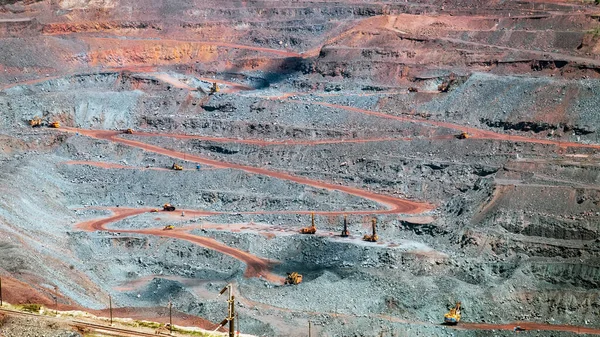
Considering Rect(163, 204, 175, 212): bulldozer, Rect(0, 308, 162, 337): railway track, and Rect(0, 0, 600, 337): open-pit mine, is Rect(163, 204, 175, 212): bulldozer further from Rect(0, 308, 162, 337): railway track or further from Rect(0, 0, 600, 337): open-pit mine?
Rect(0, 308, 162, 337): railway track

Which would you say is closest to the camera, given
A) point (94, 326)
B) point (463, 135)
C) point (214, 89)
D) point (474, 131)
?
point (94, 326)

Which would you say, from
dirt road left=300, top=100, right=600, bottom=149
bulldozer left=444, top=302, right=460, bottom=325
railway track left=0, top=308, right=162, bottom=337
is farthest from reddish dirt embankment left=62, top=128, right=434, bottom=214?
railway track left=0, top=308, right=162, bottom=337

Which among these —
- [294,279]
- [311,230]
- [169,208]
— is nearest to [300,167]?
[169,208]

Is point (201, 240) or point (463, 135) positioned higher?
point (463, 135)

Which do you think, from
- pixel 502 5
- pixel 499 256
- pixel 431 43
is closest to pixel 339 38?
pixel 431 43

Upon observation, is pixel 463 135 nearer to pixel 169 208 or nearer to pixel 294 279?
pixel 169 208

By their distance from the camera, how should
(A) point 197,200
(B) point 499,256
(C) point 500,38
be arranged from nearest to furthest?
(B) point 499,256
(A) point 197,200
(C) point 500,38

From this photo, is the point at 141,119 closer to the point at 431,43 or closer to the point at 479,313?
the point at 431,43

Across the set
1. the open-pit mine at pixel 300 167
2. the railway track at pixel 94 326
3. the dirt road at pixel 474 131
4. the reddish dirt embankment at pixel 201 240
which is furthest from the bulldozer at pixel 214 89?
the railway track at pixel 94 326
